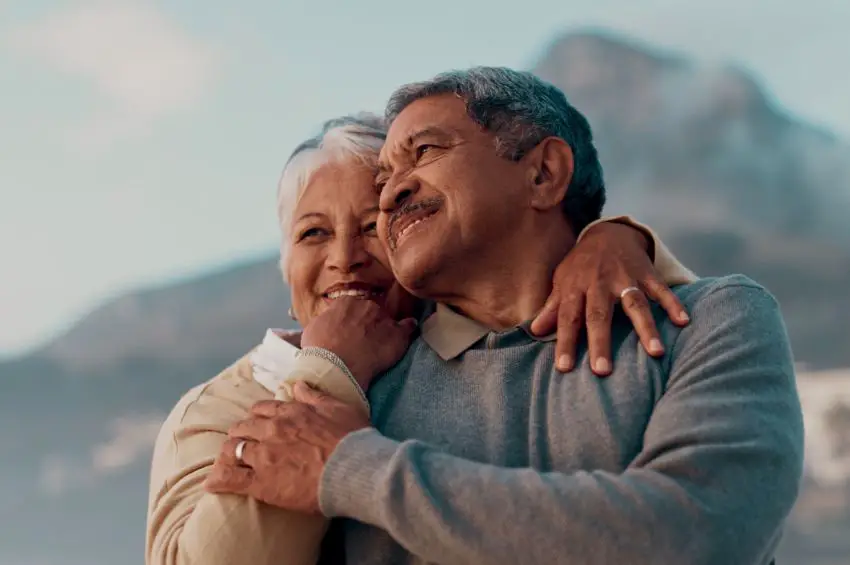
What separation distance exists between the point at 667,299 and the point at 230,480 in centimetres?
73

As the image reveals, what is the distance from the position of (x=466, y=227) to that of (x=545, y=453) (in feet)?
1.36

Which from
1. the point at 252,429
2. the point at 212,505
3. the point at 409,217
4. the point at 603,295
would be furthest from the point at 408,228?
the point at 212,505

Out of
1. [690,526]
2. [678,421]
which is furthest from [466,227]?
[690,526]

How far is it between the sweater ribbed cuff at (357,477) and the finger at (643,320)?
0.43 metres

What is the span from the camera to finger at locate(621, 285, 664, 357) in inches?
65.9

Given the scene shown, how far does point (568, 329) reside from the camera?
1767 mm

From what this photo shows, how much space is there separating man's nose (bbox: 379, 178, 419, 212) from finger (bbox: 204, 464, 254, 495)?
54cm

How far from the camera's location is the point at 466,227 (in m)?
1.87

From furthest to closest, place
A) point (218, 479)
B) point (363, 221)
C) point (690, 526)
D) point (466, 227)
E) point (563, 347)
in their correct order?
point (363, 221), point (466, 227), point (563, 347), point (218, 479), point (690, 526)

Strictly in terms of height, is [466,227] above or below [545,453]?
above

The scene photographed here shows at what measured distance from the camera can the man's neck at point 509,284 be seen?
1.90 meters

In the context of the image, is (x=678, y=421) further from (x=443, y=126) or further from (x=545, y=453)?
(x=443, y=126)

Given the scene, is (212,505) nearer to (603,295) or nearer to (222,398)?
(222,398)

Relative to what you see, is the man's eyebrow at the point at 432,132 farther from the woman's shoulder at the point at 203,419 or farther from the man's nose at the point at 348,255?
the woman's shoulder at the point at 203,419
